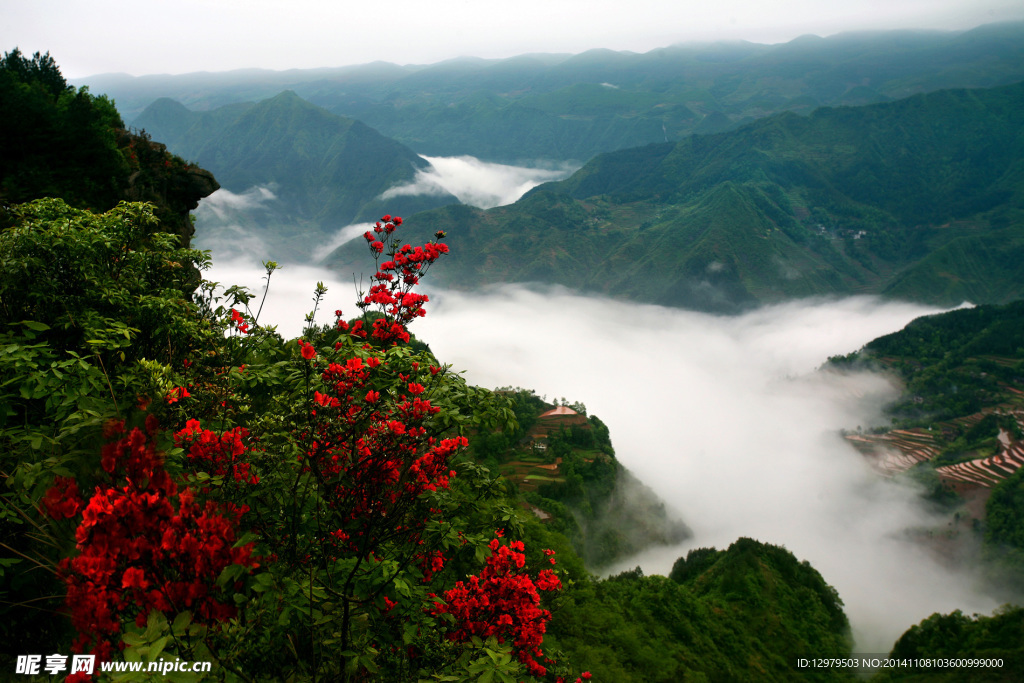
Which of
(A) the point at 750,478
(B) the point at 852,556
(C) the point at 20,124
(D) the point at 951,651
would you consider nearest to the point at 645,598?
(D) the point at 951,651

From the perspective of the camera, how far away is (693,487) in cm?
13012

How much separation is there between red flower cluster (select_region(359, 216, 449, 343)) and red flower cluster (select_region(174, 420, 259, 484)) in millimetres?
2112

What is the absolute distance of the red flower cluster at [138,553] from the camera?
11.0ft

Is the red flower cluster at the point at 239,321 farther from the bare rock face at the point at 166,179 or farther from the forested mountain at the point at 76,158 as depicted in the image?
the bare rock face at the point at 166,179

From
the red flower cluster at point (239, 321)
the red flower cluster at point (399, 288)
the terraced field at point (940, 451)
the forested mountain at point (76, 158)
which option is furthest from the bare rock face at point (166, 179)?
the terraced field at point (940, 451)

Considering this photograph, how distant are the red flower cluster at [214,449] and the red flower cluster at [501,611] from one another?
256 centimetres

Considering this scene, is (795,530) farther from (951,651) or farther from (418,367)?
(418,367)

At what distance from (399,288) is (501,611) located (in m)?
3.86

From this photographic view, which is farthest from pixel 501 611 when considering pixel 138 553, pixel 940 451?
pixel 940 451

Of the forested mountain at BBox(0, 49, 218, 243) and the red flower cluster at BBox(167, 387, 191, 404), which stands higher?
the forested mountain at BBox(0, 49, 218, 243)

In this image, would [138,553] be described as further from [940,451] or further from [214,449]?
[940,451]

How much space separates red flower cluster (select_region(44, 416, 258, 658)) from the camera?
3342 millimetres

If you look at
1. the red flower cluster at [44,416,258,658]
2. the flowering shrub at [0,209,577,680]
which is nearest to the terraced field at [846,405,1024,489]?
the flowering shrub at [0,209,577,680]

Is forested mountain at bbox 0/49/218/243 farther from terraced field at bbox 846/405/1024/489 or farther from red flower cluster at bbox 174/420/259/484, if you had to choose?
terraced field at bbox 846/405/1024/489
